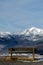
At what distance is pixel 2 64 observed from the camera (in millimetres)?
27531

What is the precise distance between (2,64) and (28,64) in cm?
300

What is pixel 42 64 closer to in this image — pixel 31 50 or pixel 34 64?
pixel 34 64

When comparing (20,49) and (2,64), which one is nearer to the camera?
(2,64)

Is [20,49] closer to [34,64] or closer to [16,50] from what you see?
[16,50]

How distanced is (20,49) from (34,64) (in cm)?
770

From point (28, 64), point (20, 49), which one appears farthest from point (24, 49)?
point (28, 64)

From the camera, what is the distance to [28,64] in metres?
29.4

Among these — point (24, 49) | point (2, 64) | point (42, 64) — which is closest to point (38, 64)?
point (42, 64)

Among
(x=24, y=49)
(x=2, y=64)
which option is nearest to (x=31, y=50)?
(x=24, y=49)

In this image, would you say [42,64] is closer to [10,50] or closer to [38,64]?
[38,64]

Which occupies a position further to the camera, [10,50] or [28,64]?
[10,50]

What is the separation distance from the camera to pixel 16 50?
3728 centimetres

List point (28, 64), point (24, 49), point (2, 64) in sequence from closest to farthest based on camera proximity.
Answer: point (2, 64) < point (28, 64) < point (24, 49)

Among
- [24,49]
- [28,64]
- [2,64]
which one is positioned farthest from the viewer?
[24,49]
